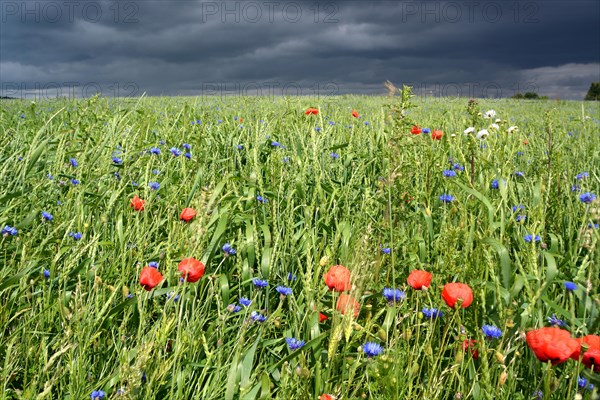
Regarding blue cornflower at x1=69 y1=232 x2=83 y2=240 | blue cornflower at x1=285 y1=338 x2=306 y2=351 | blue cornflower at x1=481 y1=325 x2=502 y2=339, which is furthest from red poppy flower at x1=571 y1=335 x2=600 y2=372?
blue cornflower at x1=69 y1=232 x2=83 y2=240

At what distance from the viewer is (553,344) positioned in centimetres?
→ 112

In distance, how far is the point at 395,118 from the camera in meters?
2.04

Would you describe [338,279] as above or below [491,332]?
above

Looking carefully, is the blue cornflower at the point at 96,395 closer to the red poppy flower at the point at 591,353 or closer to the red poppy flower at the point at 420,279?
the red poppy flower at the point at 420,279

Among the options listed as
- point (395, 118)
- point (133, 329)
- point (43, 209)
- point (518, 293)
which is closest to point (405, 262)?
point (518, 293)

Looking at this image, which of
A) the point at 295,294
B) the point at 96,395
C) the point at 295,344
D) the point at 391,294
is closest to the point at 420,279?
the point at 391,294

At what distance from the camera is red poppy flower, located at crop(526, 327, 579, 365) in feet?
3.66

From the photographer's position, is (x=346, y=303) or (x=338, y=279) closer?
(x=346, y=303)

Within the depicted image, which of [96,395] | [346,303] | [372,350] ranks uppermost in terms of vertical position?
[346,303]

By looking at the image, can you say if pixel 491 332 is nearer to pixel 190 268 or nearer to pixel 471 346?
pixel 471 346

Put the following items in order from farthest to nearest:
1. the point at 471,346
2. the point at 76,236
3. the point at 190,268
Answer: the point at 76,236, the point at 471,346, the point at 190,268

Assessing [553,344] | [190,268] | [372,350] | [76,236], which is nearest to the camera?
[553,344]

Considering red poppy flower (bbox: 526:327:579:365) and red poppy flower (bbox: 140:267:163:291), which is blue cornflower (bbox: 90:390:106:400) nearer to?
red poppy flower (bbox: 140:267:163:291)

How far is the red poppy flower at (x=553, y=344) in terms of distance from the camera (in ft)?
3.66
